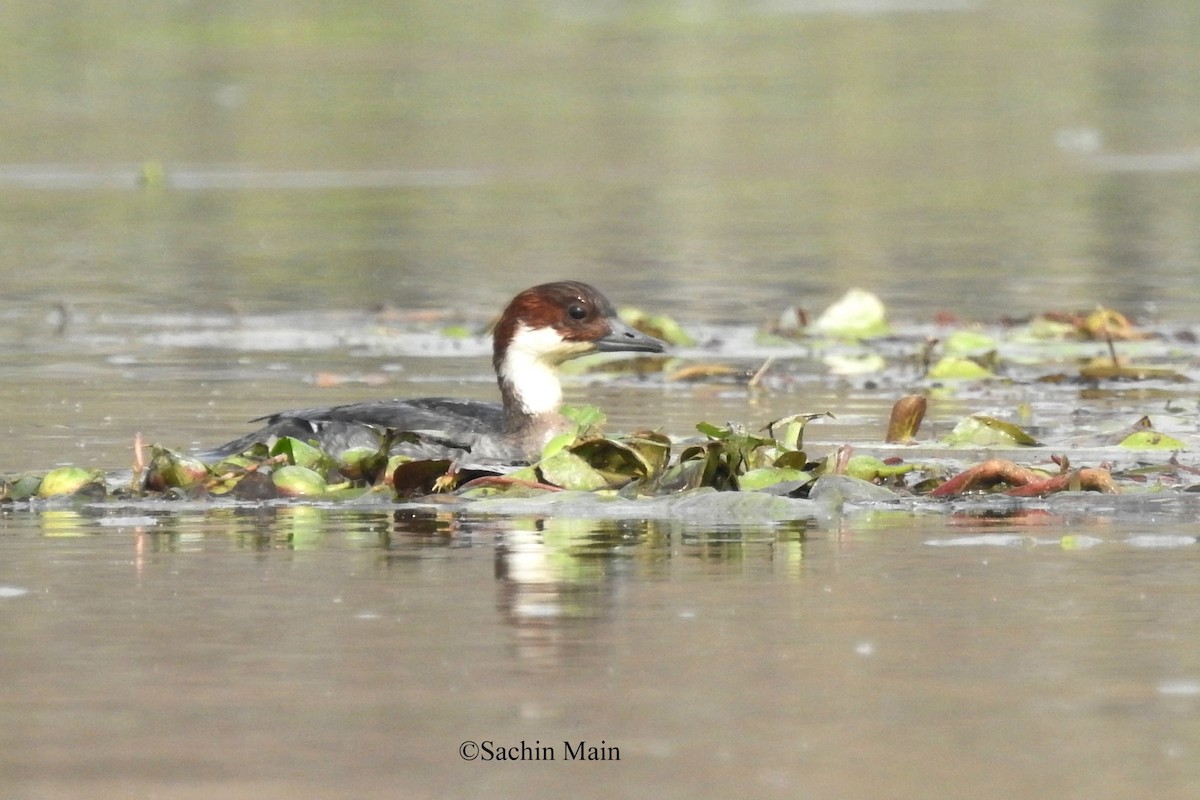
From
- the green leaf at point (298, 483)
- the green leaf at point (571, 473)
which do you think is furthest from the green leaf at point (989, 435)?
the green leaf at point (298, 483)

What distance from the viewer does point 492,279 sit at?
21.1 m

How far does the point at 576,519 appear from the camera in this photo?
955 centimetres

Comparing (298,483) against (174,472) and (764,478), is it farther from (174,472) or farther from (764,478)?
(764,478)

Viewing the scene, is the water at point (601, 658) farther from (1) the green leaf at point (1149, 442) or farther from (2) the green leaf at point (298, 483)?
(1) the green leaf at point (1149, 442)

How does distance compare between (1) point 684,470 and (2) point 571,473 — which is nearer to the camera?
(1) point 684,470

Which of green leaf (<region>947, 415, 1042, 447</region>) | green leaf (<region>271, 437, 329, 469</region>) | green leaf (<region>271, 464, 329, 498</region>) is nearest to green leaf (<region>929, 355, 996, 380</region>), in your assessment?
green leaf (<region>947, 415, 1042, 447</region>)

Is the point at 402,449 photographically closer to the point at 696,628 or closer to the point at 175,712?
the point at 696,628

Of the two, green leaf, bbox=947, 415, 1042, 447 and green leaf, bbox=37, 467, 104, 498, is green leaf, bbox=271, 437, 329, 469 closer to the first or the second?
green leaf, bbox=37, 467, 104, 498

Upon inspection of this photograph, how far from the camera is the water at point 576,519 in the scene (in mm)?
6227

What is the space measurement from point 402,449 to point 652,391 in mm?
3511

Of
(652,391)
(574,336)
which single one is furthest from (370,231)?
(574,336)

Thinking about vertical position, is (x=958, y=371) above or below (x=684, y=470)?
above

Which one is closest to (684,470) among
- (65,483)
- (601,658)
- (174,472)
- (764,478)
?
(764,478)

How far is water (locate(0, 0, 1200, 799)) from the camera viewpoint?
20.4 ft
